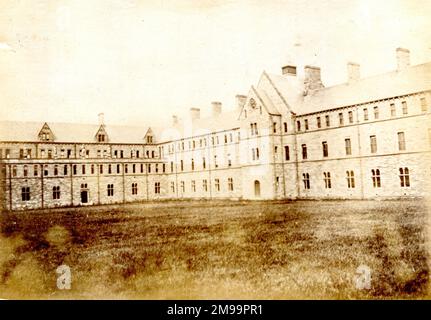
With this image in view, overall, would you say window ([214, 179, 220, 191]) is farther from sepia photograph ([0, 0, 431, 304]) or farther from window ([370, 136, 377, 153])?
window ([370, 136, 377, 153])

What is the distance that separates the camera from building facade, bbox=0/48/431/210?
345 inches

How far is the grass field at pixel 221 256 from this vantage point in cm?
540

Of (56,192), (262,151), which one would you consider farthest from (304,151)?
(56,192)

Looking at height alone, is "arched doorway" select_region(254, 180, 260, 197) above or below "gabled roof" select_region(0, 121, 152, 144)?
below

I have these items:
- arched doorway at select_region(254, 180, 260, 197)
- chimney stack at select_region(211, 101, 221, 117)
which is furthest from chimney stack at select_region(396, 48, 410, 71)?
arched doorway at select_region(254, 180, 260, 197)

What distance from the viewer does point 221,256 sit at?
606 centimetres

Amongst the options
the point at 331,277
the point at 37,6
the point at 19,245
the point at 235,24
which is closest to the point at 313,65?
the point at 235,24

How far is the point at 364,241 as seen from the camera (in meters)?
6.20

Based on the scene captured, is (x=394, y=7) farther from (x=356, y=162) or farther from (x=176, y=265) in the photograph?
(x=356, y=162)

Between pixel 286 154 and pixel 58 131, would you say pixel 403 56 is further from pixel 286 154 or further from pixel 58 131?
pixel 286 154

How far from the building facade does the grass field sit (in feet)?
3.09

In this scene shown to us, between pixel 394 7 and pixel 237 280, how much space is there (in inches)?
189

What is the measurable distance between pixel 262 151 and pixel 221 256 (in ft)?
36.2

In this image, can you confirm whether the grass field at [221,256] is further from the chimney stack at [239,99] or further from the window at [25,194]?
the chimney stack at [239,99]
